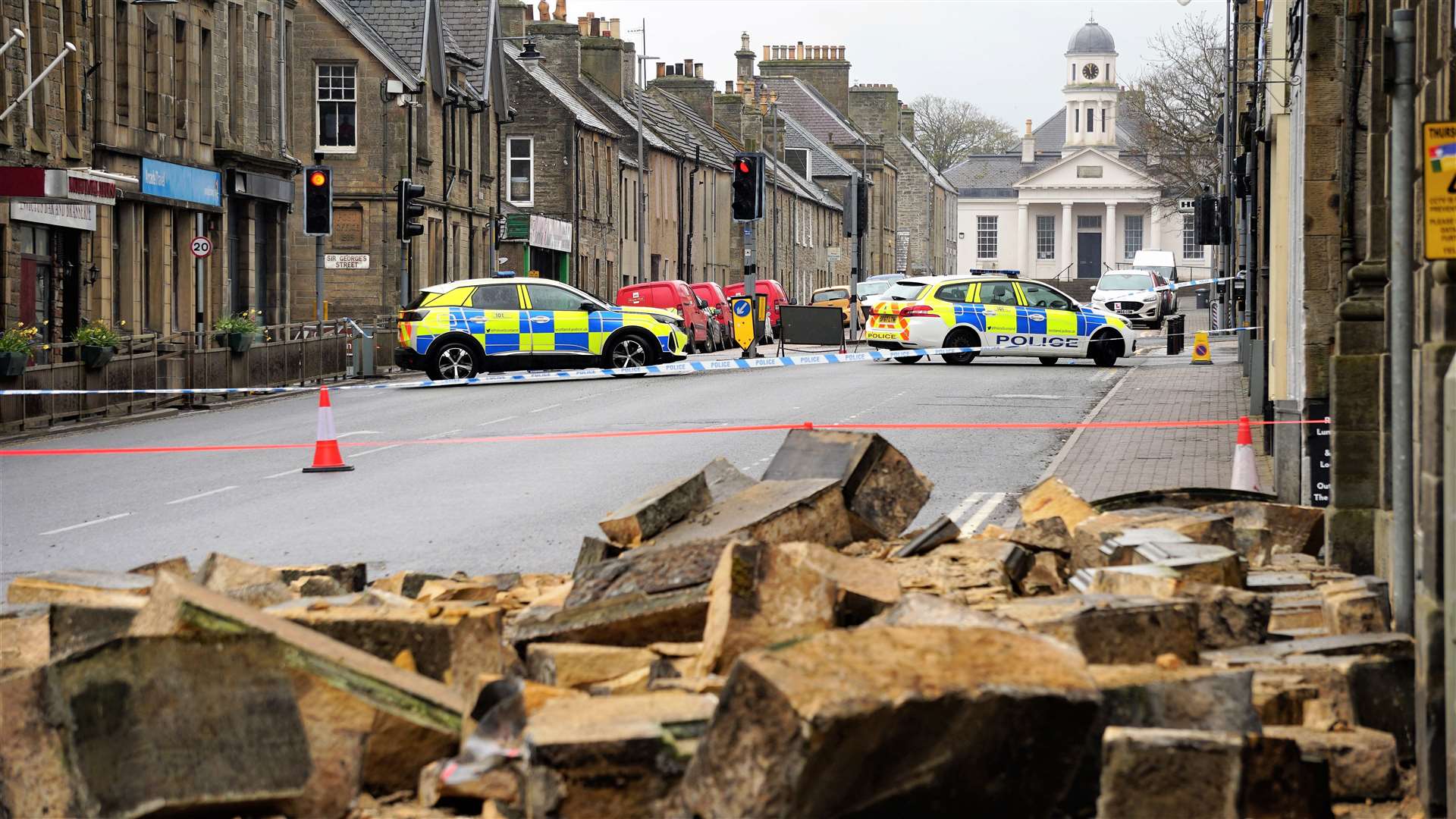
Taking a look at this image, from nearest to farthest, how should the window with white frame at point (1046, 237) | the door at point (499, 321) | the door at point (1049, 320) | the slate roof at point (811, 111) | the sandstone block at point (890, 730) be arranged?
the sandstone block at point (890, 730) < the door at point (499, 321) < the door at point (1049, 320) < the slate roof at point (811, 111) < the window with white frame at point (1046, 237)

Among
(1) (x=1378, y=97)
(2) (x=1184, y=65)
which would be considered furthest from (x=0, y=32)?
(2) (x=1184, y=65)

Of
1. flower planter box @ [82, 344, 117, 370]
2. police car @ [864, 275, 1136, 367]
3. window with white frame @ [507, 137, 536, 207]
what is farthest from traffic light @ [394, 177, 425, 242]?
window with white frame @ [507, 137, 536, 207]

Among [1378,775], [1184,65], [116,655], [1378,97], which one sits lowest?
[1378,775]

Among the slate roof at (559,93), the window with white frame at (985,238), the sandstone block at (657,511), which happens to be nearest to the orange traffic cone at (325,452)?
the sandstone block at (657,511)

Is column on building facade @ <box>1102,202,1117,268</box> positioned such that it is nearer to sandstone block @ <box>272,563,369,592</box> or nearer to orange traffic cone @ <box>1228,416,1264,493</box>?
orange traffic cone @ <box>1228,416,1264,493</box>

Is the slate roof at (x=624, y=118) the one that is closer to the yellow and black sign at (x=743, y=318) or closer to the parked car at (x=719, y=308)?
the parked car at (x=719, y=308)

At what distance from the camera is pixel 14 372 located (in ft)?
73.5

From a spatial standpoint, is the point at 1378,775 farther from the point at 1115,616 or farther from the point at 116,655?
the point at 116,655

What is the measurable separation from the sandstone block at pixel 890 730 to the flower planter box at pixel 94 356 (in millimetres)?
20609

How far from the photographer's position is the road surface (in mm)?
12477

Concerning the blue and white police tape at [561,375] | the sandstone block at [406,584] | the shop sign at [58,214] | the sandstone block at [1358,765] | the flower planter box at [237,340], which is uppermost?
the shop sign at [58,214]

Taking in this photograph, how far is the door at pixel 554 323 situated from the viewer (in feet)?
104

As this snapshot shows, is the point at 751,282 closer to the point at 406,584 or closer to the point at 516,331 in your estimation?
the point at 516,331

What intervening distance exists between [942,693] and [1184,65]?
65.3m
